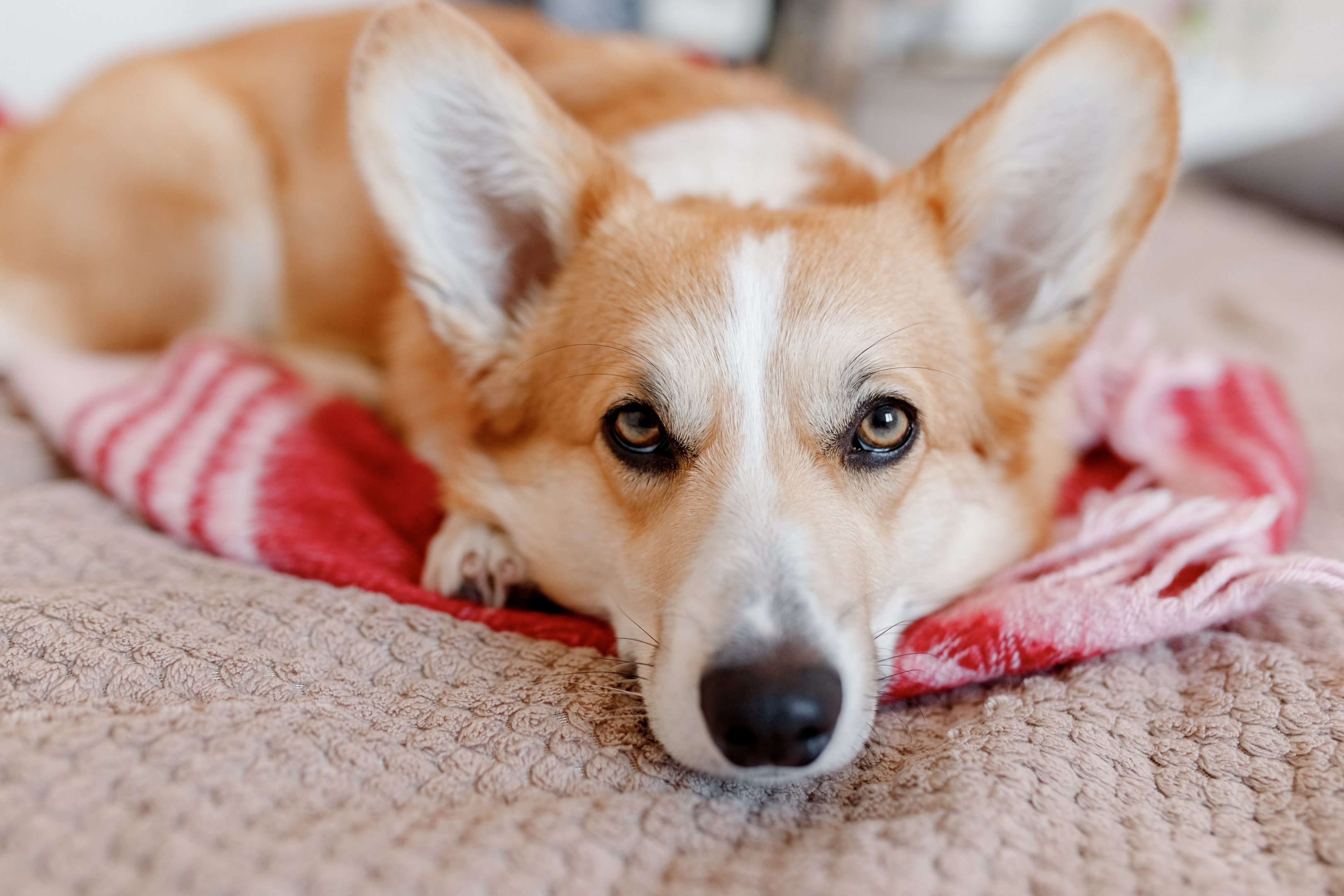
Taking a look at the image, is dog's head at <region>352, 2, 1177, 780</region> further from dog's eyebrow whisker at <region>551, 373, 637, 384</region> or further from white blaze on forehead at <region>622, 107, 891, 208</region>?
white blaze on forehead at <region>622, 107, 891, 208</region>

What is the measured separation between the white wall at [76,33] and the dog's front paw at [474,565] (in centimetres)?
302

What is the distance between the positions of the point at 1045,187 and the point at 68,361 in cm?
200

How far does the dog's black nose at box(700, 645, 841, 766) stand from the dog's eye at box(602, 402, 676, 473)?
1.21 feet

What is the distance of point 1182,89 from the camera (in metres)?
1.38

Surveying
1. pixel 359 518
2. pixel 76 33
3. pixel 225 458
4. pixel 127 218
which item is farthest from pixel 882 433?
pixel 76 33

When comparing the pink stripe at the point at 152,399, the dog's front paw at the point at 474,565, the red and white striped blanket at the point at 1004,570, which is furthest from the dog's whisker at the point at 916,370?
the pink stripe at the point at 152,399

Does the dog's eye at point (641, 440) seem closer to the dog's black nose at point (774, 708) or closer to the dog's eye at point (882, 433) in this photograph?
the dog's eye at point (882, 433)

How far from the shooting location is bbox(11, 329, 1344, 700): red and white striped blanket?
123 cm

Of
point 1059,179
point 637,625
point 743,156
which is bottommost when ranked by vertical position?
point 637,625

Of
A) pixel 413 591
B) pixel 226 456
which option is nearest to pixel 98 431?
pixel 226 456

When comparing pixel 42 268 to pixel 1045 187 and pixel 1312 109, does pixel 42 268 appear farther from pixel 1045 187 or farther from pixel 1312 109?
pixel 1312 109

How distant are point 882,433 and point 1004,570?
0.36 meters

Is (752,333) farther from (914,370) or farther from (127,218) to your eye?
(127,218)

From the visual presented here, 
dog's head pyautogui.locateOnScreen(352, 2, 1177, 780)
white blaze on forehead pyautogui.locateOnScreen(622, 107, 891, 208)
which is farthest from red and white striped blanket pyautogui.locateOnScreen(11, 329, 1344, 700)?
white blaze on forehead pyautogui.locateOnScreen(622, 107, 891, 208)
